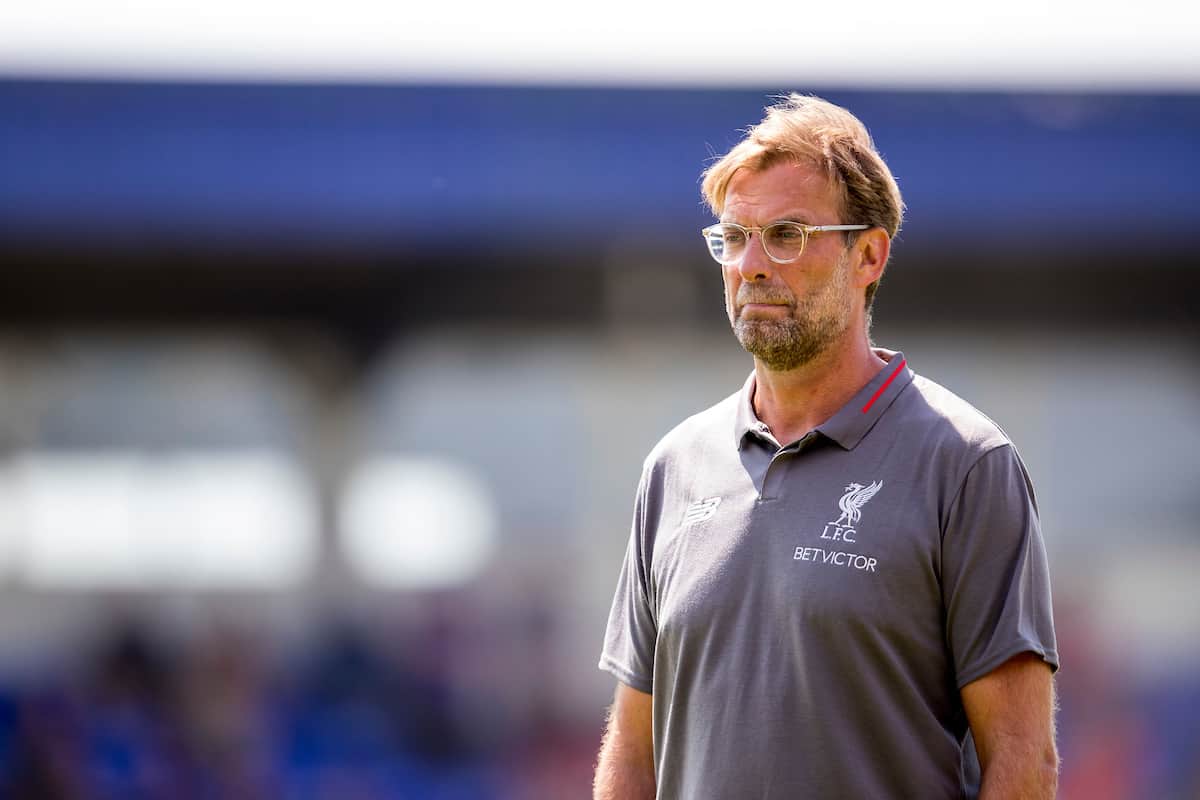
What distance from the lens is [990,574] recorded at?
218 centimetres

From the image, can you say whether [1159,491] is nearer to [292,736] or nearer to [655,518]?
[292,736]

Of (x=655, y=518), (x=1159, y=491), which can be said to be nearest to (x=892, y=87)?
(x=1159, y=491)

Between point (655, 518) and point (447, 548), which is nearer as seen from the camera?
point (655, 518)

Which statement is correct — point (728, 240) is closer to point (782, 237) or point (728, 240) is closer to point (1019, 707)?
point (782, 237)

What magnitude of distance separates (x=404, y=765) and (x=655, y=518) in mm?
5383

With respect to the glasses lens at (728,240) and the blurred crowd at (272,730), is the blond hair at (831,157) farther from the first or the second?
the blurred crowd at (272,730)

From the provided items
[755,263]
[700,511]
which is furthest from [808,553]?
[755,263]

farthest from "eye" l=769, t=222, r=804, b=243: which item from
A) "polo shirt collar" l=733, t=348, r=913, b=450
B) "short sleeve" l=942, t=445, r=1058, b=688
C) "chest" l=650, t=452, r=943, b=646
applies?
"short sleeve" l=942, t=445, r=1058, b=688

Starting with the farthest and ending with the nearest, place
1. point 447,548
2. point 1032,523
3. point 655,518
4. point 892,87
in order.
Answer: point 447,548 < point 892,87 < point 655,518 < point 1032,523

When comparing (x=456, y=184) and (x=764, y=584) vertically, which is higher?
(x=456, y=184)

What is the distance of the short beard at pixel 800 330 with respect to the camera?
2.41m

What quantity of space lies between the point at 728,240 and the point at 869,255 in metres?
0.25

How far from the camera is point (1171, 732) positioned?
297 inches

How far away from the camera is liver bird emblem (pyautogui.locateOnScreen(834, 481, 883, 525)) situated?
2.27 m
